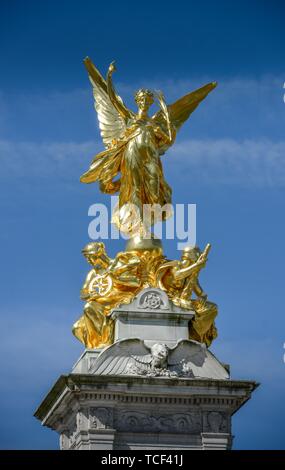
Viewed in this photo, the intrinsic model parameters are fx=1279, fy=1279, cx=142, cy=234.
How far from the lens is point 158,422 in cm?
2580

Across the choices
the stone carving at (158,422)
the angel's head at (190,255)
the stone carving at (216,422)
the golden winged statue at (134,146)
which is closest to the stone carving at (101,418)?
the stone carving at (158,422)

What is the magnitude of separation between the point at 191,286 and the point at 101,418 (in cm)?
386

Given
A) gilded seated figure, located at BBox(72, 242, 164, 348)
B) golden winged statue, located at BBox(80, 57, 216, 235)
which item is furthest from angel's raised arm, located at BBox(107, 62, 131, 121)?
gilded seated figure, located at BBox(72, 242, 164, 348)

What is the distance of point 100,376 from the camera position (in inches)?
1001

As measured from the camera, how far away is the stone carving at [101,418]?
25.4 metres

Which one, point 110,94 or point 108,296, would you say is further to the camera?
point 110,94

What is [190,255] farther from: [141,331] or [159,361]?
[159,361]

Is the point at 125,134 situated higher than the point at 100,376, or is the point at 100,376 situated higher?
the point at 125,134

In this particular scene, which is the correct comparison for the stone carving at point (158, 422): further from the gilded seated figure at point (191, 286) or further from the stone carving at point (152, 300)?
the stone carving at point (152, 300)

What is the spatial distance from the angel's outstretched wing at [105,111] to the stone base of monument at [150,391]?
4.77 m

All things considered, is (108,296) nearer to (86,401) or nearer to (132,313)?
(132,313)

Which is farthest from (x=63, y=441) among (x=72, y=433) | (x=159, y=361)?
(x=159, y=361)
